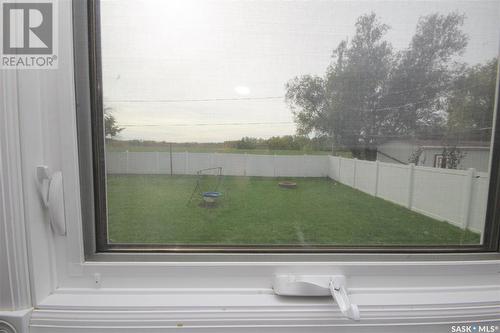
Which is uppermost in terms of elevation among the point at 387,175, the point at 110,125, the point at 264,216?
the point at 110,125

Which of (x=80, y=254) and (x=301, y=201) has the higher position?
(x=301, y=201)

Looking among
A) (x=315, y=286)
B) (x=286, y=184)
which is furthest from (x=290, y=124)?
(x=315, y=286)

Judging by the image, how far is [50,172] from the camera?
0.47 meters

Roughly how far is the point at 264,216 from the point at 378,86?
42 cm

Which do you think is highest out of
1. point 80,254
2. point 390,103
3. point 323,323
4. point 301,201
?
point 390,103

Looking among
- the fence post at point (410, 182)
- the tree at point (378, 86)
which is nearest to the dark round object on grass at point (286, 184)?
the tree at point (378, 86)

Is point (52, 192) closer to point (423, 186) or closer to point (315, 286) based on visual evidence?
point (315, 286)

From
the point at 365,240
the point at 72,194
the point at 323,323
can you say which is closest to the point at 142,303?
the point at 72,194

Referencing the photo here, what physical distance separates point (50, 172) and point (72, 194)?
0.06 metres

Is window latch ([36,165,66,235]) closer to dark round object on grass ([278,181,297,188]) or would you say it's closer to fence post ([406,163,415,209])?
dark round object on grass ([278,181,297,188])

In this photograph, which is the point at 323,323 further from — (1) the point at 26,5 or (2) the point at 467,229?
Answer: (1) the point at 26,5

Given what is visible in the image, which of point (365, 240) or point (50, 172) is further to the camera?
point (365, 240)

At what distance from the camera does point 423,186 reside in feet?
1.84

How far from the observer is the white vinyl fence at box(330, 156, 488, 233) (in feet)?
1.82
